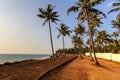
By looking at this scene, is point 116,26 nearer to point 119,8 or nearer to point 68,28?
point 68,28

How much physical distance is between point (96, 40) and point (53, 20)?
41.2m

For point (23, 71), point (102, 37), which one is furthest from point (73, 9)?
point (102, 37)

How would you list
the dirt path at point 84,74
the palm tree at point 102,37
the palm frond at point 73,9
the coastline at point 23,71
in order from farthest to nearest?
1. the palm tree at point 102,37
2. the palm frond at point 73,9
3. the coastline at point 23,71
4. the dirt path at point 84,74

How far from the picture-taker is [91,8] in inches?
1188

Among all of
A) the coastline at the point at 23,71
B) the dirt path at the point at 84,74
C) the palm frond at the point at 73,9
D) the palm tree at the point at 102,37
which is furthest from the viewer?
the palm tree at the point at 102,37

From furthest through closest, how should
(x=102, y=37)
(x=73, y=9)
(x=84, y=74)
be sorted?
(x=102, y=37), (x=73, y=9), (x=84, y=74)

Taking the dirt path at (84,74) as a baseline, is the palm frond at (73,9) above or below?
above

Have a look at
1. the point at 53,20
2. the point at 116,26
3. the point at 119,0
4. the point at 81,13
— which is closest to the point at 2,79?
the point at 81,13

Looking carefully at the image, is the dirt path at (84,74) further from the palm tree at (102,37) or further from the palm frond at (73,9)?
the palm tree at (102,37)

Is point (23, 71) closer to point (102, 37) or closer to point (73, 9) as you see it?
point (73, 9)

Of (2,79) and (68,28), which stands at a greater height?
(68,28)

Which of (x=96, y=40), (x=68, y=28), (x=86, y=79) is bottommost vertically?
(x=86, y=79)

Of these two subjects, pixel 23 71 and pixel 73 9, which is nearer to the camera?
pixel 23 71

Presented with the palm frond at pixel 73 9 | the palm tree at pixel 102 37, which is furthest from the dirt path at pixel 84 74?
the palm tree at pixel 102 37
